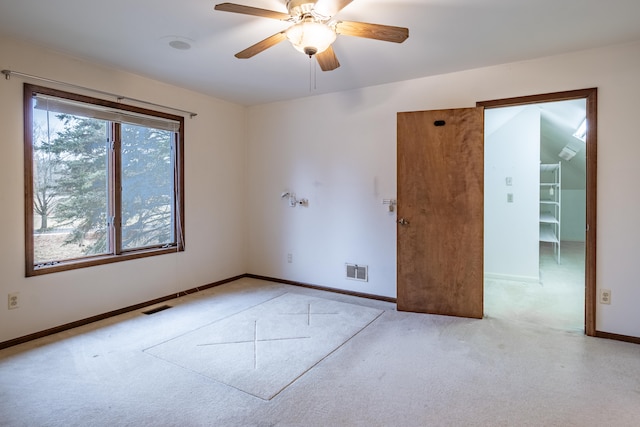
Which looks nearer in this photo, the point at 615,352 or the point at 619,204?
the point at 615,352

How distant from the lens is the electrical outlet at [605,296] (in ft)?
9.16

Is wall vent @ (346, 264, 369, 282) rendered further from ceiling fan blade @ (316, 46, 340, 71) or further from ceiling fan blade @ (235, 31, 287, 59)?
ceiling fan blade @ (235, 31, 287, 59)

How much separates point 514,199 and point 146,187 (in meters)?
4.47

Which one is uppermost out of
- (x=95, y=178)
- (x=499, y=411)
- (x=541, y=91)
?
(x=541, y=91)

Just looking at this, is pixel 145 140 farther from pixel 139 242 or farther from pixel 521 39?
pixel 521 39

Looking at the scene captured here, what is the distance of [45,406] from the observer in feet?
6.13

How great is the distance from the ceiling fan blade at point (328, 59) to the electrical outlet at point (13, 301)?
2872 mm

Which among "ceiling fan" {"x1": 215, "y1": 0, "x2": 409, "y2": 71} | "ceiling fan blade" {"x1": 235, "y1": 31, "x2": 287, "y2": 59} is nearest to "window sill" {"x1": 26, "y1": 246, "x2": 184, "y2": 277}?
"ceiling fan blade" {"x1": 235, "y1": 31, "x2": 287, "y2": 59}

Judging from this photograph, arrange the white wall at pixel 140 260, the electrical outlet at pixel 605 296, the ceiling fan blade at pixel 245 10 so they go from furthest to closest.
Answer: the electrical outlet at pixel 605 296
the white wall at pixel 140 260
the ceiling fan blade at pixel 245 10

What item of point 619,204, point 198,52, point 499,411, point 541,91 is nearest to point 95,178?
point 198,52

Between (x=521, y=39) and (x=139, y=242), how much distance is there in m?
3.87

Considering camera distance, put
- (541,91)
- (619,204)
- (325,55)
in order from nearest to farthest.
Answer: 1. (325,55)
2. (619,204)
3. (541,91)

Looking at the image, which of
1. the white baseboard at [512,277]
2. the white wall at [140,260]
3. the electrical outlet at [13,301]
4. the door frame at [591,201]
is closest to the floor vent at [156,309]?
the white wall at [140,260]

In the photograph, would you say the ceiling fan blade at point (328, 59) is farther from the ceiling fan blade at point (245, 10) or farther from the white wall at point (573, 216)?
the white wall at point (573, 216)
